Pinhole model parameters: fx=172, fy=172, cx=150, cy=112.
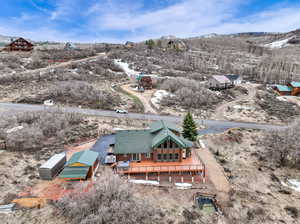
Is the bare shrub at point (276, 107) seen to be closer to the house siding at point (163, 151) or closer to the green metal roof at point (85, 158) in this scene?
the house siding at point (163, 151)

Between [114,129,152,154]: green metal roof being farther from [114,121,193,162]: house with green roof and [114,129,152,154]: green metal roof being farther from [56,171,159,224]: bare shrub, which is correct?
[56,171,159,224]: bare shrub

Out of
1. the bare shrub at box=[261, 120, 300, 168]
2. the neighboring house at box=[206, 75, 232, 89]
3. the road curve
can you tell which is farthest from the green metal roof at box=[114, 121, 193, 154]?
the neighboring house at box=[206, 75, 232, 89]

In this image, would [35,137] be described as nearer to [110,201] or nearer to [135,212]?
[110,201]

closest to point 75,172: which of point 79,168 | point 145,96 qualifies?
point 79,168

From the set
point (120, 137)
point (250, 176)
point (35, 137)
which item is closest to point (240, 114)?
point (250, 176)

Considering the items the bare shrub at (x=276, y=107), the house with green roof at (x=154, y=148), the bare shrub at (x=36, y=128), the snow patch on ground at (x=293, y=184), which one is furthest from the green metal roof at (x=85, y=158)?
the bare shrub at (x=276, y=107)

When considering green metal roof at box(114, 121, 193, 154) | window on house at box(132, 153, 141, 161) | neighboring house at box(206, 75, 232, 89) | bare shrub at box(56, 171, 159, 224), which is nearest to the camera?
bare shrub at box(56, 171, 159, 224)

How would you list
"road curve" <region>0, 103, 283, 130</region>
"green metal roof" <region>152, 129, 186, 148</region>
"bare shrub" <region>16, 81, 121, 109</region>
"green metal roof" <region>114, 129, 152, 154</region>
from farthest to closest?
"bare shrub" <region>16, 81, 121, 109</region>, "road curve" <region>0, 103, 283, 130</region>, "green metal roof" <region>114, 129, 152, 154</region>, "green metal roof" <region>152, 129, 186, 148</region>
